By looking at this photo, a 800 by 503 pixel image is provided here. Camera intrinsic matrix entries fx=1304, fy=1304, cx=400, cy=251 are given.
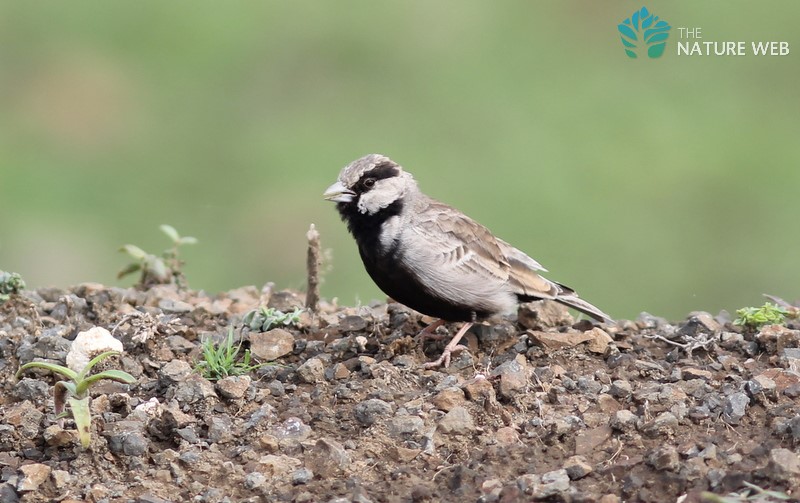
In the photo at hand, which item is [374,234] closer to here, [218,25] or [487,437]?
[487,437]

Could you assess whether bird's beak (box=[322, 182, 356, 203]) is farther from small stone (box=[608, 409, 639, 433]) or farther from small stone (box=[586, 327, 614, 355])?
small stone (box=[608, 409, 639, 433])

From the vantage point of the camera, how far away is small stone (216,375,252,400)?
612 centimetres

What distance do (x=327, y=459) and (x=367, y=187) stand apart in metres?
2.11

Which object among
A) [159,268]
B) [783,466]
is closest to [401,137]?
[159,268]

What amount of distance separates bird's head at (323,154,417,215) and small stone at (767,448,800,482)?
2850mm

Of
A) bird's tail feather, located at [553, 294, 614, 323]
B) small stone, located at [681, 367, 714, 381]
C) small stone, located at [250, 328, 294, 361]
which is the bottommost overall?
small stone, located at [681, 367, 714, 381]

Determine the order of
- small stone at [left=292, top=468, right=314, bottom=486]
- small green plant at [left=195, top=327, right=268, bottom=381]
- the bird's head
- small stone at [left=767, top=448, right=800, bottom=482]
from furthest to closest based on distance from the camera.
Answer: the bird's head, small green plant at [left=195, top=327, right=268, bottom=381], small stone at [left=292, top=468, right=314, bottom=486], small stone at [left=767, top=448, right=800, bottom=482]

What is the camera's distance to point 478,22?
45.7ft

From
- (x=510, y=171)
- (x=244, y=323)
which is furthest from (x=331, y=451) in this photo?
(x=510, y=171)

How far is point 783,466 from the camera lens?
16.5 feet

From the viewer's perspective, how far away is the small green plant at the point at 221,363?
20.9 ft

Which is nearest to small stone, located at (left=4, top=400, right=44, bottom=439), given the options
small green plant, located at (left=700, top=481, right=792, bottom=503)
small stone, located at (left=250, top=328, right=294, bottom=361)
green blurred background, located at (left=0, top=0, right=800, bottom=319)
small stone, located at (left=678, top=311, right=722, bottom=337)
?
small stone, located at (left=250, top=328, right=294, bottom=361)

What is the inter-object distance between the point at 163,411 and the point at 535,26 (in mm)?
8957

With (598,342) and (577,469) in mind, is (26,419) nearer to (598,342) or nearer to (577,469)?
(577,469)
